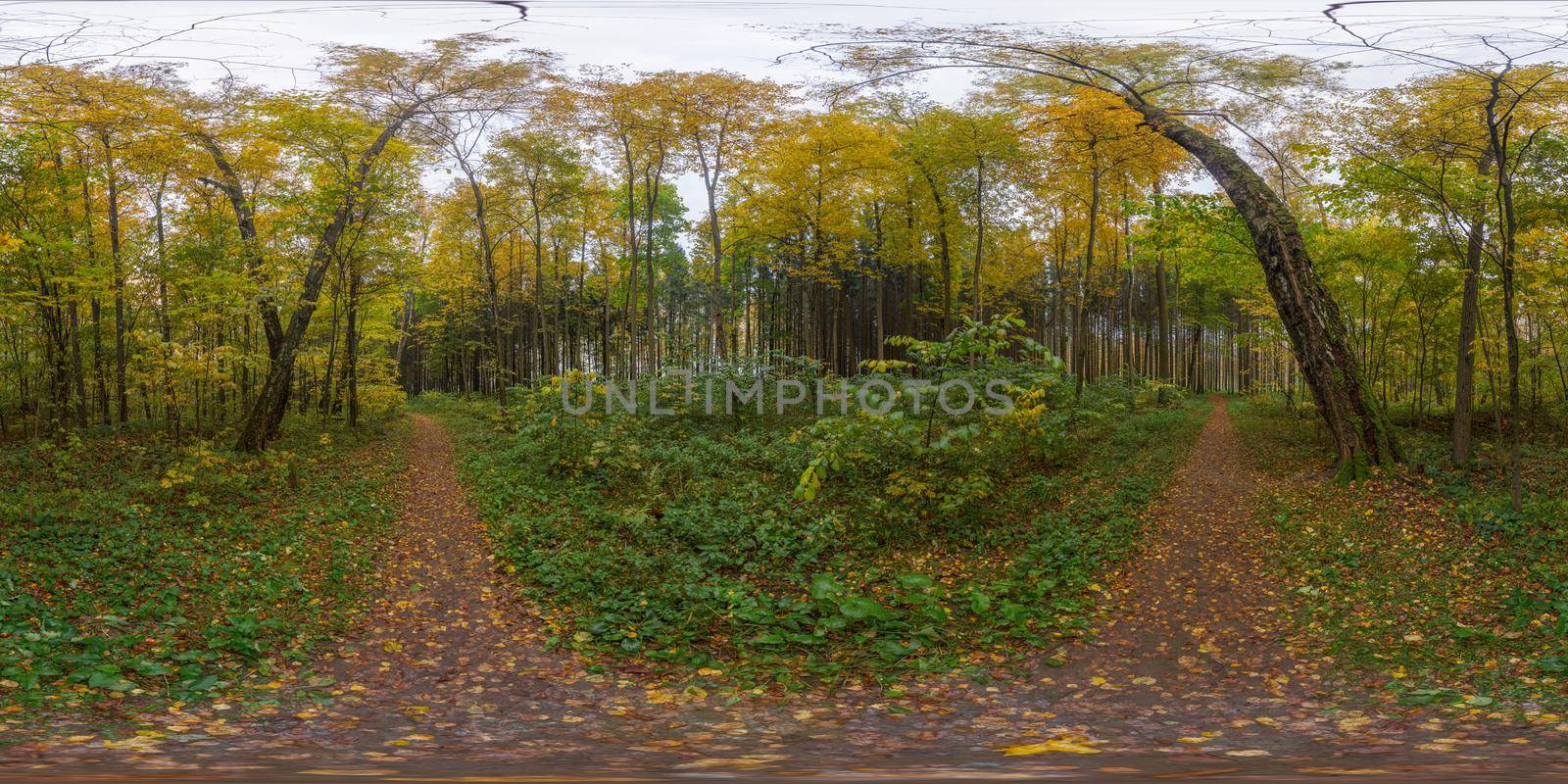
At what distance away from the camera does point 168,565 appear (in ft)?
24.8

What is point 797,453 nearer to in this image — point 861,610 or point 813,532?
point 813,532

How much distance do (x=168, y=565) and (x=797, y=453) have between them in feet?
25.9

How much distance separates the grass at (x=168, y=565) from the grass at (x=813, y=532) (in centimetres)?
192

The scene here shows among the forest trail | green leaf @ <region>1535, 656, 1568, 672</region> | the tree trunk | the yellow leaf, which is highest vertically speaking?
the tree trunk

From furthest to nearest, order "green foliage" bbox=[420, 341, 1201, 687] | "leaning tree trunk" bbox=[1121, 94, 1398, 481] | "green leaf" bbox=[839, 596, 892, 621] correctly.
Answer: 1. "leaning tree trunk" bbox=[1121, 94, 1398, 481]
2. "green foliage" bbox=[420, 341, 1201, 687]
3. "green leaf" bbox=[839, 596, 892, 621]

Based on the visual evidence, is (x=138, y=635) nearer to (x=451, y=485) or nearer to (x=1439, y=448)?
A: (x=451, y=485)

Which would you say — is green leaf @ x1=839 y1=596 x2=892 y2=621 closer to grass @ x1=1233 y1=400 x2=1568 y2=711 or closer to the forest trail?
the forest trail

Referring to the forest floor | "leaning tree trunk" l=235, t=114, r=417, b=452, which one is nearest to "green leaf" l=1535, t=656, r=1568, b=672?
the forest floor

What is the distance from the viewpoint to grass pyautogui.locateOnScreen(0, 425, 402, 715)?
5066 mm

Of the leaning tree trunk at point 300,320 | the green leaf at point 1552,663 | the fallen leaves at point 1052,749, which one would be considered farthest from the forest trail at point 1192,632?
the leaning tree trunk at point 300,320

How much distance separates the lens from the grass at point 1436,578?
522 centimetres

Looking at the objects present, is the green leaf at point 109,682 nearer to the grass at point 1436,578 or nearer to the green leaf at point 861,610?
the green leaf at point 861,610

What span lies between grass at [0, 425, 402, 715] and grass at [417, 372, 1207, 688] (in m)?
1.92

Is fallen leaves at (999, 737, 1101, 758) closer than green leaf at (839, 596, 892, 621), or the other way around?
fallen leaves at (999, 737, 1101, 758)
